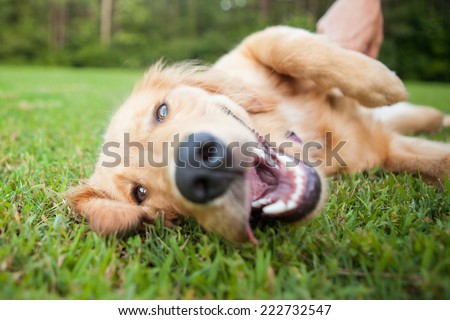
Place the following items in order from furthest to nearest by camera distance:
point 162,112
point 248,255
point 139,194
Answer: point 162,112
point 139,194
point 248,255

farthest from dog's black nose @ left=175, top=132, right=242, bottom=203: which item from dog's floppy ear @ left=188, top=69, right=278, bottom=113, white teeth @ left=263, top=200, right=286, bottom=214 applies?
dog's floppy ear @ left=188, top=69, right=278, bottom=113

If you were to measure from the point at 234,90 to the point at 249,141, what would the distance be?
94 centimetres

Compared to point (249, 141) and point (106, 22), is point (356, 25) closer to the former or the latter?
point (249, 141)

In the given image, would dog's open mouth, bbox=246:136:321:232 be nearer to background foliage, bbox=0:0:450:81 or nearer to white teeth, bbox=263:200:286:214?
white teeth, bbox=263:200:286:214

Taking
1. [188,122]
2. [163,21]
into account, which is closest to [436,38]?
[163,21]

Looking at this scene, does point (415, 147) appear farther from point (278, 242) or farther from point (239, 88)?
point (278, 242)

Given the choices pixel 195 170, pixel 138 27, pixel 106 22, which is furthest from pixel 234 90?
pixel 106 22

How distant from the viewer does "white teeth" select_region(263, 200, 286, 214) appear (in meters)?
1.67

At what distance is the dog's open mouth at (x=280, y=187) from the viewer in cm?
166

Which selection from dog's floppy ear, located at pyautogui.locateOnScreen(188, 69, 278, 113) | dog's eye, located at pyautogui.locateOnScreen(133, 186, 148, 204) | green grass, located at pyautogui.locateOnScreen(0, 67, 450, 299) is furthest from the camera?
dog's floppy ear, located at pyautogui.locateOnScreen(188, 69, 278, 113)

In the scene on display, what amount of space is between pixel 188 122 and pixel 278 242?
748mm

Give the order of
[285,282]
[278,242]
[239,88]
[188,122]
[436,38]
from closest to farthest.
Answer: [285,282] → [278,242] → [188,122] → [239,88] → [436,38]

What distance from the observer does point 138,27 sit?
103 feet
